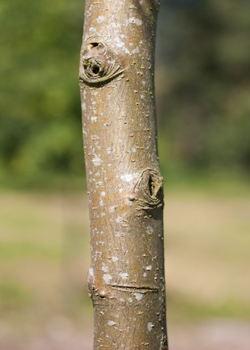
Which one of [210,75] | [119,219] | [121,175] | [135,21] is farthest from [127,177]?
[210,75]

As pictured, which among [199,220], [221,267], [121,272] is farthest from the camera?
[199,220]

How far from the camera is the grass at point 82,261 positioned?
6.84 m

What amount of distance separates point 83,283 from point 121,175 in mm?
6761

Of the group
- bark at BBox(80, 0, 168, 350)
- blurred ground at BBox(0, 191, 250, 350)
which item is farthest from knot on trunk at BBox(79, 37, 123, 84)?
blurred ground at BBox(0, 191, 250, 350)

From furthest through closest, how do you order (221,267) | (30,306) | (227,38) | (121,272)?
(227,38)
(221,267)
(30,306)
(121,272)

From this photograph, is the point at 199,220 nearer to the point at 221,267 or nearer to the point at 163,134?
the point at 221,267

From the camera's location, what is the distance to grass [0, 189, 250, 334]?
22.5 feet

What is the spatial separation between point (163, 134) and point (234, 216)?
13152 millimetres

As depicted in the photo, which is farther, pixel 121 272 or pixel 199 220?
pixel 199 220

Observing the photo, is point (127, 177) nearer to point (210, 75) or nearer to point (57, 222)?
point (57, 222)

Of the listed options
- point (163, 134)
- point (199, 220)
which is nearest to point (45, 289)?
point (199, 220)

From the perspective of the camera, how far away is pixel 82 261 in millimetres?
9688

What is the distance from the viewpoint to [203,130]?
2616 centimetres

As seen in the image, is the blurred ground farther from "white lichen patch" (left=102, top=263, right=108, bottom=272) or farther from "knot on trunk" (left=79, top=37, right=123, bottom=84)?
"knot on trunk" (left=79, top=37, right=123, bottom=84)
